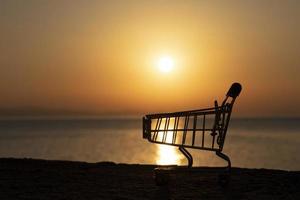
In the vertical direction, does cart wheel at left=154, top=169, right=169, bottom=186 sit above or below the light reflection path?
below

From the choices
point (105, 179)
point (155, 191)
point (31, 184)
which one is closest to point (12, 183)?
point (31, 184)

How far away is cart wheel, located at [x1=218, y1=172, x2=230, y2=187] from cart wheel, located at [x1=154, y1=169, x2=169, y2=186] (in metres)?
1.01

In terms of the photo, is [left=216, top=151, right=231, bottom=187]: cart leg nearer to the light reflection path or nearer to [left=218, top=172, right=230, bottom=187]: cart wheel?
[left=218, top=172, right=230, bottom=187]: cart wheel

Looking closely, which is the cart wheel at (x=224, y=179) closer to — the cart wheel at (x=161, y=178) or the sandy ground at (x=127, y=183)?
the sandy ground at (x=127, y=183)

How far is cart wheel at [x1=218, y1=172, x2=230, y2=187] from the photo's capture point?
965cm

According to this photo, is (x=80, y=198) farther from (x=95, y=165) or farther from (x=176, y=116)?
(x=95, y=165)

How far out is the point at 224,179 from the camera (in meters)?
9.68

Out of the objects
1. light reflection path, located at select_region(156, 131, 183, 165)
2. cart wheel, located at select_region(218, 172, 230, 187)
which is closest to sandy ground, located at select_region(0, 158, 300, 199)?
cart wheel, located at select_region(218, 172, 230, 187)

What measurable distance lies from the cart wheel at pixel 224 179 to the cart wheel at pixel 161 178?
101 cm

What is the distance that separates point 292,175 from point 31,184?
5.35m

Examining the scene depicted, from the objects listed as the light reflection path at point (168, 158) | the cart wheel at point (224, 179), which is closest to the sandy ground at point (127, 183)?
the cart wheel at point (224, 179)

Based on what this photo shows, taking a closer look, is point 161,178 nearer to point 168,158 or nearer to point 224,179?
point 224,179

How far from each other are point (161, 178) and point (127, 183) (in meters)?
0.71

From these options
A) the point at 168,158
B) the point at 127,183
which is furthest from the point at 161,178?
the point at 168,158
